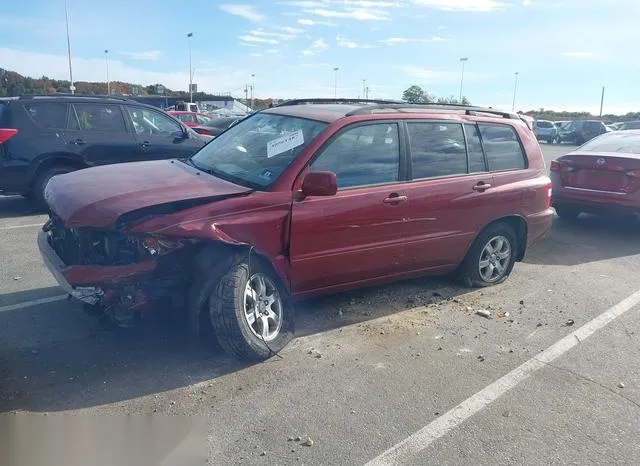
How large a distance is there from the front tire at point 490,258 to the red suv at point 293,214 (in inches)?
0.6

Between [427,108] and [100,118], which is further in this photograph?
[100,118]

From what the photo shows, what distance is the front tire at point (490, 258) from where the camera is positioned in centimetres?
588

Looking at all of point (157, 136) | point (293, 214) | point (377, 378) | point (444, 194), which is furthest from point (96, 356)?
point (157, 136)

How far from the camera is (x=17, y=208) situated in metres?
9.44

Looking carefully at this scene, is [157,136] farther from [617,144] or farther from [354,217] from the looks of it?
[617,144]

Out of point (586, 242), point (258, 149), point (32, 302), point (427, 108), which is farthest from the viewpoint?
point (586, 242)

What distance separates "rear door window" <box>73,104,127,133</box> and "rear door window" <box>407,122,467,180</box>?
616cm

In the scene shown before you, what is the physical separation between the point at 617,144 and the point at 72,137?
28.3 feet

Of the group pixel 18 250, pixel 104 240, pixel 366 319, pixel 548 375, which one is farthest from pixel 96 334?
pixel 548 375

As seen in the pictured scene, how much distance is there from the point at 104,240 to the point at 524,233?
4.36m

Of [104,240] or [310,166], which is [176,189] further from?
[310,166]

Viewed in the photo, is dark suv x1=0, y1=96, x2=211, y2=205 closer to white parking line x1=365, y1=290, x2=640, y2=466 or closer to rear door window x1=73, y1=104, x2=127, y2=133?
rear door window x1=73, y1=104, x2=127, y2=133

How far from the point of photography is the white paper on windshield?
15.3 feet

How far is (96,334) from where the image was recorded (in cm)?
445
